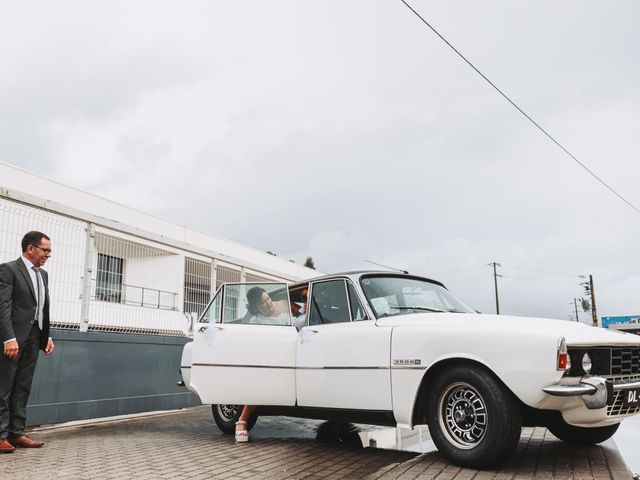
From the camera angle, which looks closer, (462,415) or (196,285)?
(462,415)

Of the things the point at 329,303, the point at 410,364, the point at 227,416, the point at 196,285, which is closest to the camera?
the point at 410,364

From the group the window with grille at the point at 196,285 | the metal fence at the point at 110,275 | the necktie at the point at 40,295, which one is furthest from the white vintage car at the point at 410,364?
the window with grille at the point at 196,285

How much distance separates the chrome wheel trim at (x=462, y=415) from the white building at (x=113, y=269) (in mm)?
3445

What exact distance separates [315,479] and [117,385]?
198 inches

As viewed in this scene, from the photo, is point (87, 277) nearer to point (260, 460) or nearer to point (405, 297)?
point (260, 460)

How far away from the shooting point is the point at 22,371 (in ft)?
18.1

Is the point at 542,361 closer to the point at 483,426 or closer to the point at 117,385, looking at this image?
the point at 483,426

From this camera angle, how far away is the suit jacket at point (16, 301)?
5.31m

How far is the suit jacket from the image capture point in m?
5.31

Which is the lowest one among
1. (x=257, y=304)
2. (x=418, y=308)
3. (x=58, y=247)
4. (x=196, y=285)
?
(x=418, y=308)

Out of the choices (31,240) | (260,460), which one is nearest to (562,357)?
(260,460)

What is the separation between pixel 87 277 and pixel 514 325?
6.03 m

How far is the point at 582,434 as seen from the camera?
5379 millimetres

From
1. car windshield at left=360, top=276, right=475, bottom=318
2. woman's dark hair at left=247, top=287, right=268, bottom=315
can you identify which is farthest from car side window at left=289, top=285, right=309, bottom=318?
car windshield at left=360, top=276, right=475, bottom=318
